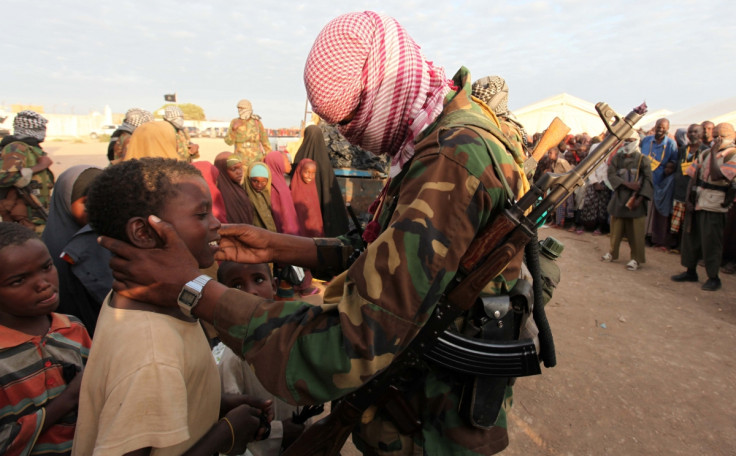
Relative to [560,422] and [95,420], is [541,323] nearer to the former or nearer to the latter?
[95,420]

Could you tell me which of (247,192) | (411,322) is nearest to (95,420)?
(411,322)

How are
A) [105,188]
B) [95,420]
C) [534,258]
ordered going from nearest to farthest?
[95,420]
[105,188]
[534,258]

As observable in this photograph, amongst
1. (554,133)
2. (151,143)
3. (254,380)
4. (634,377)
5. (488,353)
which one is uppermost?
(554,133)

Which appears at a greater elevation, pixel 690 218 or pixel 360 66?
pixel 360 66

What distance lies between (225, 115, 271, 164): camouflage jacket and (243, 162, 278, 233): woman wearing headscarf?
3.23m

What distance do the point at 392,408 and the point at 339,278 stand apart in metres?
0.51

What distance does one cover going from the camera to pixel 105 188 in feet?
4.45

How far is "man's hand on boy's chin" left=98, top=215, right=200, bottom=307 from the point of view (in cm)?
118

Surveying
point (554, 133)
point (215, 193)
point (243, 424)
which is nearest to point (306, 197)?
point (215, 193)

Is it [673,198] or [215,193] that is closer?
[215,193]

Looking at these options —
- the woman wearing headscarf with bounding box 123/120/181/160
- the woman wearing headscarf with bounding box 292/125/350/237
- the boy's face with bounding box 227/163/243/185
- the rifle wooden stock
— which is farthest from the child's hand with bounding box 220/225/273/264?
the woman wearing headscarf with bounding box 292/125/350/237

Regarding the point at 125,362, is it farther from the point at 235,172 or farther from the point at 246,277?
the point at 235,172

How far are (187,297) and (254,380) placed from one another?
1.03m

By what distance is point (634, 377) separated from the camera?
392 cm
